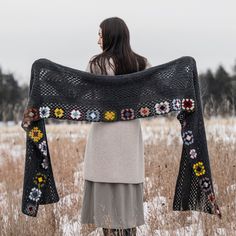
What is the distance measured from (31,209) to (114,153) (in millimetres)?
746

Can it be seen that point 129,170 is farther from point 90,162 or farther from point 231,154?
point 231,154

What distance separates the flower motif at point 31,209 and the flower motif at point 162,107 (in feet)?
3.50

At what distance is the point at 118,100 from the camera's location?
2975 millimetres

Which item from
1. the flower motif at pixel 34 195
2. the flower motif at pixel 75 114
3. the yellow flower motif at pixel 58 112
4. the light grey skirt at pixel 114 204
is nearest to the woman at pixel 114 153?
the light grey skirt at pixel 114 204

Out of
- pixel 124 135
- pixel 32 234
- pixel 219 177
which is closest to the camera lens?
pixel 124 135

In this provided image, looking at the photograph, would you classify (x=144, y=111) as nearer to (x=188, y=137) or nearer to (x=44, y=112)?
(x=188, y=137)

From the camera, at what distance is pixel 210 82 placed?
37812 mm

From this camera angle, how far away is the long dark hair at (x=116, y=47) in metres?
2.90

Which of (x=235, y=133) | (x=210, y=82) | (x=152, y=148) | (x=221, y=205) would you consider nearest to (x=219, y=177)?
(x=221, y=205)

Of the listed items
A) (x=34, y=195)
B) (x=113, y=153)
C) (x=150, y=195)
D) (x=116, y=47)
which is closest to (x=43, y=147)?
(x=34, y=195)

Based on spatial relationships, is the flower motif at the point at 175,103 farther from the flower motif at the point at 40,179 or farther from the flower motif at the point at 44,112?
the flower motif at the point at 40,179

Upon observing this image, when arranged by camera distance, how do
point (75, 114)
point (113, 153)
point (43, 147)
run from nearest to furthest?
point (113, 153)
point (75, 114)
point (43, 147)

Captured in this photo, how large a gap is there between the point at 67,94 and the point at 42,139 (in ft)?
1.16

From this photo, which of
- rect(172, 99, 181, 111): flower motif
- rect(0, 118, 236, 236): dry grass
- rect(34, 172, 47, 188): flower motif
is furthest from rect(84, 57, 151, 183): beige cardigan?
rect(0, 118, 236, 236): dry grass
